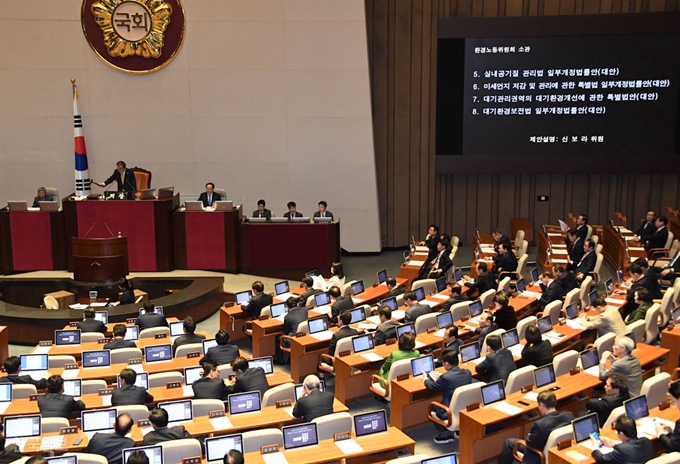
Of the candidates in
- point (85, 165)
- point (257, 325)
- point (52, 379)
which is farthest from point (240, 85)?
point (52, 379)

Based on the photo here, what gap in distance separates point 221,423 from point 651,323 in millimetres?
5937

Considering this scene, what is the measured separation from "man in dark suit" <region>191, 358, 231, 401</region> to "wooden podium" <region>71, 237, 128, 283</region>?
218 inches

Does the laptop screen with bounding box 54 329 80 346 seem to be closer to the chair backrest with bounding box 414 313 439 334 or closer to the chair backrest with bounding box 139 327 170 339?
the chair backrest with bounding box 139 327 170 339

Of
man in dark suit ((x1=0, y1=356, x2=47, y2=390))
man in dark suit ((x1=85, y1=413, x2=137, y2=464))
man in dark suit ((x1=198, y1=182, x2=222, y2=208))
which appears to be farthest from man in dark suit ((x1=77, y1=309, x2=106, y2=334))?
man in dark suit ((x1=198, y1=182, x2=222, y2=208))

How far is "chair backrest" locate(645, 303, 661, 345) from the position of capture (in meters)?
10.4

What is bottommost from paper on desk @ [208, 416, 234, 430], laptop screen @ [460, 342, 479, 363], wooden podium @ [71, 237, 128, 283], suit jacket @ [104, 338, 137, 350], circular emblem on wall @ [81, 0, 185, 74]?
paper on desk @ [208, 416, 234, 430]

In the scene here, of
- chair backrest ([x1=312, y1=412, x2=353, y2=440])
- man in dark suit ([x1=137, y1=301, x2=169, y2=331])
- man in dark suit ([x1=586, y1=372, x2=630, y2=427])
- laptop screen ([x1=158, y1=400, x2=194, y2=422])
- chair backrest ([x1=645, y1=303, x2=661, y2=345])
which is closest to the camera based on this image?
chair backrest ([x1=312, y1=412, x2=353, y2=440])

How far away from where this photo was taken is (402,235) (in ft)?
60.6

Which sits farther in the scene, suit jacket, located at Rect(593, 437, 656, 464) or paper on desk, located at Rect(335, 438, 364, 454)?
paper on desk, located at Rect(335, 438, 364, 454)

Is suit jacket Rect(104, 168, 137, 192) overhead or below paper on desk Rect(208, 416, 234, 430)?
overhead

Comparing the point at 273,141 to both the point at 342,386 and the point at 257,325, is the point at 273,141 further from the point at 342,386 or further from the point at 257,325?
the point at 342,386

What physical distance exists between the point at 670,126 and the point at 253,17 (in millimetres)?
8938

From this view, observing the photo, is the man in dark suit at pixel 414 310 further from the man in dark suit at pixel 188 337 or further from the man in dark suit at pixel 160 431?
the man in dark suit at pixel 160 431

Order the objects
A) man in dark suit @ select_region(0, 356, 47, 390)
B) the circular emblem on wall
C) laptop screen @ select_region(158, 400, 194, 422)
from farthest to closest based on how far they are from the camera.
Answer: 1. the circular emblem on wall
2. man in dark suit @ select_region(0, 356, 47, 390)
3. laptop screen @ select_region(158, 400, 194, 422)
